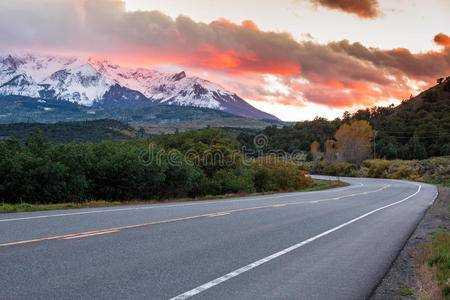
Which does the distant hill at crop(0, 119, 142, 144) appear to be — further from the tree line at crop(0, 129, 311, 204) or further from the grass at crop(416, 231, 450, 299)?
the grass at crop(416, 231, 450, 299)

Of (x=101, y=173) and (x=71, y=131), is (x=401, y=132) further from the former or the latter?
(x=71, y=131)

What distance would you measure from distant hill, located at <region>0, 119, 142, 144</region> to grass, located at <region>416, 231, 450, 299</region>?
133493mm

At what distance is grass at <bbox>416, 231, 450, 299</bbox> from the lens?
5508 millimetres

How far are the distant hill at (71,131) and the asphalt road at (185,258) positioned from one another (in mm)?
130454

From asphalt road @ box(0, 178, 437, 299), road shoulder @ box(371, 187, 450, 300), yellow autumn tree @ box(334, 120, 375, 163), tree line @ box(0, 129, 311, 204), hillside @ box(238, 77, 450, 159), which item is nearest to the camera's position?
asphalt road @ box(0, 178, 437, 299)

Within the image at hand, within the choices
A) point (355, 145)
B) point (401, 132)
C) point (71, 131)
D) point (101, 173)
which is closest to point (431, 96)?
point (401, 132)

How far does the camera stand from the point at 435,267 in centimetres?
693

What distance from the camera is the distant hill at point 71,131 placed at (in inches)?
5512

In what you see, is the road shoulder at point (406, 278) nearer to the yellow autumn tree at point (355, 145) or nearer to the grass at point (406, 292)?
the grass at point (406, 292)

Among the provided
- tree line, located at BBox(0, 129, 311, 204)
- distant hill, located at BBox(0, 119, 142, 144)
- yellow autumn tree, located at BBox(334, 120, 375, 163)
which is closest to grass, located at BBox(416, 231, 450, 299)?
tree line, located at BBox(0, 129, 311, 204)

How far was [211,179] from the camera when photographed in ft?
120

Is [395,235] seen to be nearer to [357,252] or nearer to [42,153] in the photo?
[357,252]

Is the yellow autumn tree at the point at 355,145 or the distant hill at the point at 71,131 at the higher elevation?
the distant hill at the point at 71,131

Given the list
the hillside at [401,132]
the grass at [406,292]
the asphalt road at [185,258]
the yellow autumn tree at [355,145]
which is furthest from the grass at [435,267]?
the hillside at [401,132]
